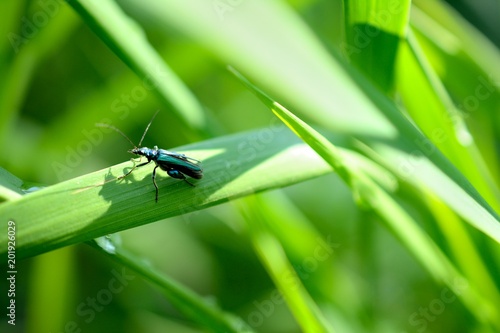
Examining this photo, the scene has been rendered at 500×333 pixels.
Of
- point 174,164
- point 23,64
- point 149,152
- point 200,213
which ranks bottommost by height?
point 174,164

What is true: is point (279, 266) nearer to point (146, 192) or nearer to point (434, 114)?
point (146, 192)

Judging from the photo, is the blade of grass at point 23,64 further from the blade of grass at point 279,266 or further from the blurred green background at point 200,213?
the blade of grass at point 279,266

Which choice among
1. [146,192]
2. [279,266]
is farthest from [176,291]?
[279,266]

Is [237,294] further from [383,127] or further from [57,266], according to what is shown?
[383,127]

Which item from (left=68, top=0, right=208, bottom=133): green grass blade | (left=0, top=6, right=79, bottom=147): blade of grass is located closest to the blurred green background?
(left=0, top=6, right=79, bottom=147): blade of grass

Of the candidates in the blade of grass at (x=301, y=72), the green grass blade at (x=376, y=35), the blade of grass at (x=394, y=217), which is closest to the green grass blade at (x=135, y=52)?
the blade of grass at (x=301, y=72)

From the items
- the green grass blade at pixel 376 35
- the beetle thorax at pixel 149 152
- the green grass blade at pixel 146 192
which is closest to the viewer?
the green grass blade at pixel 146 192

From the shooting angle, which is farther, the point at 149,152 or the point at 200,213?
the point at 200,213
